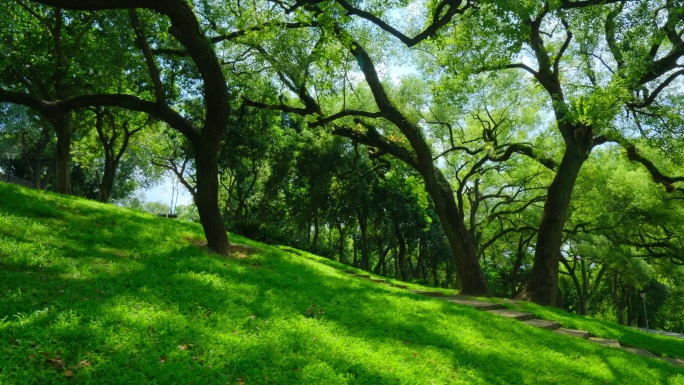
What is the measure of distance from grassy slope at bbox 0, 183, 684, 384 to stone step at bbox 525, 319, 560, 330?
107 centimetres

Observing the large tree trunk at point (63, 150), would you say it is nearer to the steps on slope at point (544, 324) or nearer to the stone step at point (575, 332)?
the steps on slope at point (544, 324)

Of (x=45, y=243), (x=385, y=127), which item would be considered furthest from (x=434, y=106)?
(x=45, y=243)

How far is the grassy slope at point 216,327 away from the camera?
3.53 meters

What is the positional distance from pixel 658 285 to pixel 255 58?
4020 cm

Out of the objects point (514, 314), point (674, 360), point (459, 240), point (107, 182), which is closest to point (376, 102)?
point (459, 240)

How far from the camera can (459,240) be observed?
38.9 feet

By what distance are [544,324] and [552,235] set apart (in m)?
3.90

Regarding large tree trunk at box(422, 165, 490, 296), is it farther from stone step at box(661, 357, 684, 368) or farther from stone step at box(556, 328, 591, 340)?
stone step at box(661, 357, 684, 368)

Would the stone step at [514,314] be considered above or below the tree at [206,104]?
below

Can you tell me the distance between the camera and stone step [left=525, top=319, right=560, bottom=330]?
8.31 m

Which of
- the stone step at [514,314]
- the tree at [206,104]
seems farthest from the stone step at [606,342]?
the tree at [206,104]

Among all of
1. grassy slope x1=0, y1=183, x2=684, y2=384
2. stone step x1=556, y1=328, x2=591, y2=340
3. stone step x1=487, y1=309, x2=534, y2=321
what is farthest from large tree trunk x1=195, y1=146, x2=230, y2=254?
stone step x1=556, y1=328, x2=591, y2=340

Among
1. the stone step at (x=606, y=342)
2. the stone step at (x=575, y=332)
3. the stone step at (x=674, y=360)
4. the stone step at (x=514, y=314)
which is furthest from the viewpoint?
the stone step at (x=514, y=314)

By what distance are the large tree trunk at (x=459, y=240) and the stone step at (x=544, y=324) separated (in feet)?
8.86
